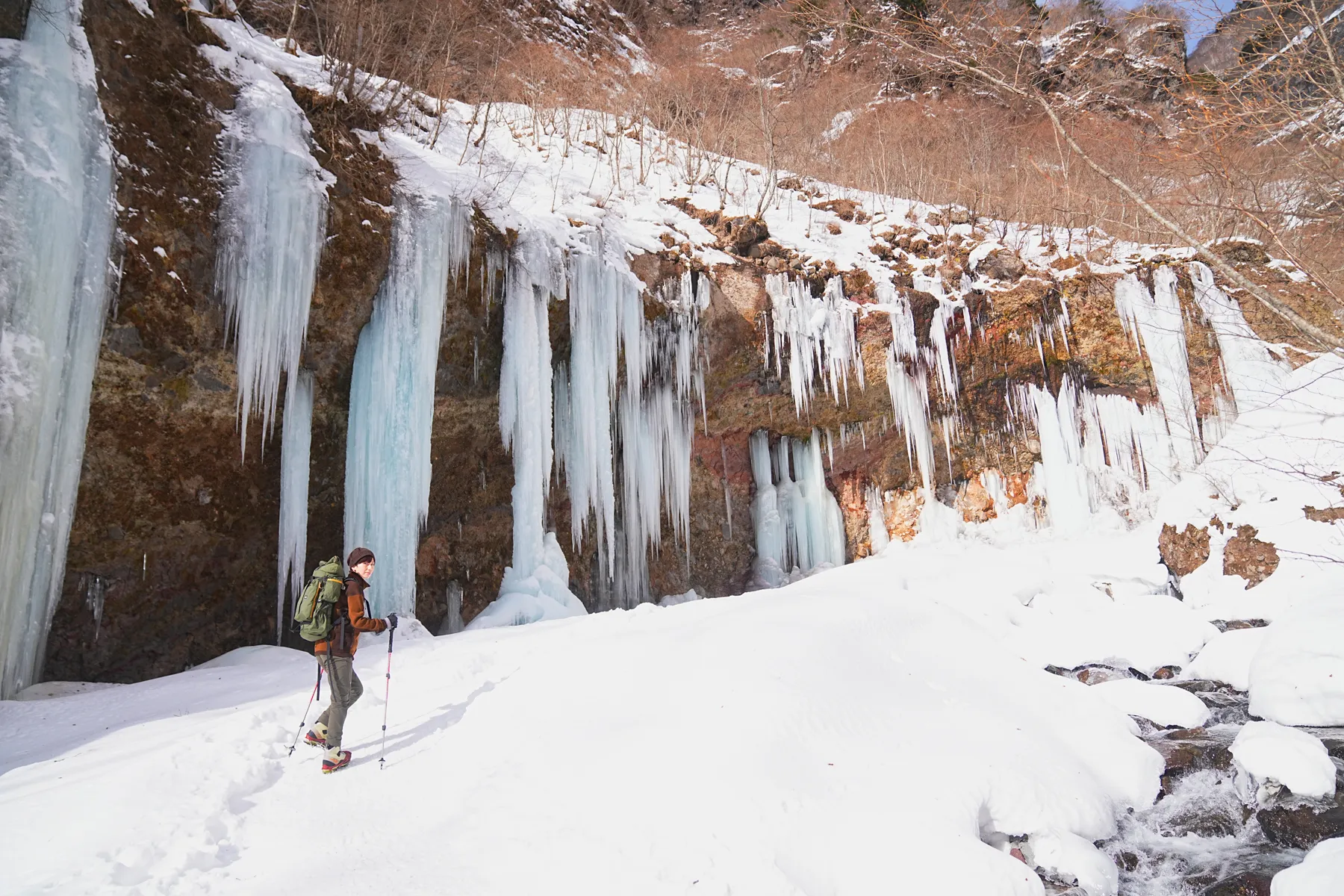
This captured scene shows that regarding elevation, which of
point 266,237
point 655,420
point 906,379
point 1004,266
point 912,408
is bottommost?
point 655,420

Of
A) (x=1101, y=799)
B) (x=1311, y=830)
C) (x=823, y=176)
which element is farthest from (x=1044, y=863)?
(x=823, y=176)

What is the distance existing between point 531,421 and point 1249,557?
930 cm

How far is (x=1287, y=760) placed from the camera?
4.32 meters

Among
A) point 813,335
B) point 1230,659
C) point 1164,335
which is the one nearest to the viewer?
point 1230,659

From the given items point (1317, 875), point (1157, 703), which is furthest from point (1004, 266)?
point (1317, 875)

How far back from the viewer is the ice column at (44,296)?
519 cm

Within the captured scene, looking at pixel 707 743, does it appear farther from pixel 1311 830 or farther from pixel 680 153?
pixel 680 153

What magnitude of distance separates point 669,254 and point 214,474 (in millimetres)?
7399

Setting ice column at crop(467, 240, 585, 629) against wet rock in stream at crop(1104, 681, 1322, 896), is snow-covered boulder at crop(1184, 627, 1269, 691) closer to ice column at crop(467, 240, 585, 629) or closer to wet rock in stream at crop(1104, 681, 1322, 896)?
wet rock in stream at crop(1104, 681, 1322, 896)

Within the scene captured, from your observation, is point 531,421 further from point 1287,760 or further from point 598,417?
point 1287,760

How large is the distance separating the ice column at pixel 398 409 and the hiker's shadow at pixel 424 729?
138 inches

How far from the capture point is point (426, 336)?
8.40 meters

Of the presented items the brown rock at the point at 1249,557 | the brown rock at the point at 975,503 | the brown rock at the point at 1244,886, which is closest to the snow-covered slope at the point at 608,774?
the brown rock at the point at 1244,886

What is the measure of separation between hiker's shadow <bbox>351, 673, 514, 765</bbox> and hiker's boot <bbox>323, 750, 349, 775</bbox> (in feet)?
0.28
